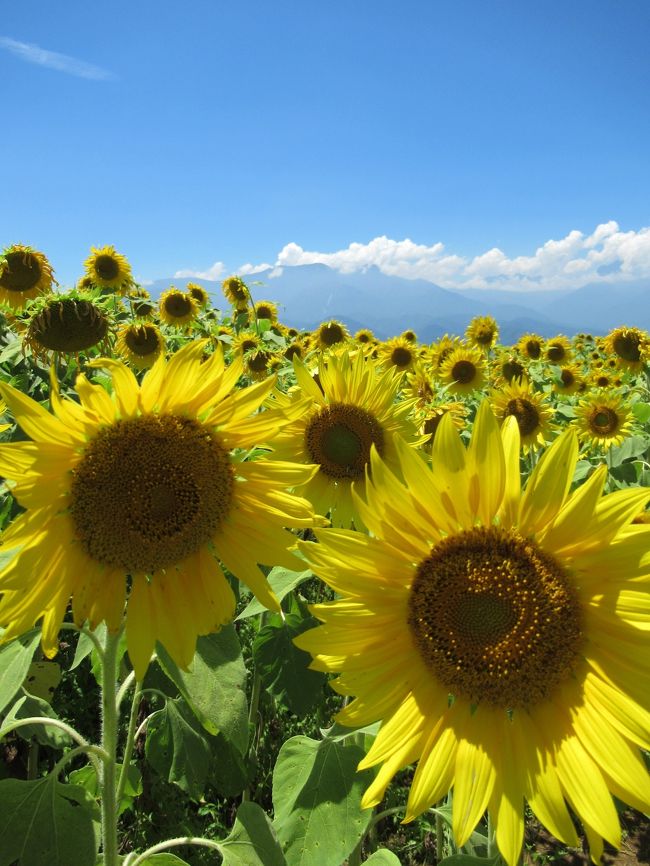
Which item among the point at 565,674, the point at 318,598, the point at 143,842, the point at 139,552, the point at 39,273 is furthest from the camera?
the point at 39,273

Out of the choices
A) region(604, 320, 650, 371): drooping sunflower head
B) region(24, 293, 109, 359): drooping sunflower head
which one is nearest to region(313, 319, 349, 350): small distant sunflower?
region(604, 320, 650, 371): drooping sunflower head

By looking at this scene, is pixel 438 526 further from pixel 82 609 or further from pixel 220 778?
pixel 220 778

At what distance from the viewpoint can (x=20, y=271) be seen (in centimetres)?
500

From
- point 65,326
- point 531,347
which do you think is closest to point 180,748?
point 65,326

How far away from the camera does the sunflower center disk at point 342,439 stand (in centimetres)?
264

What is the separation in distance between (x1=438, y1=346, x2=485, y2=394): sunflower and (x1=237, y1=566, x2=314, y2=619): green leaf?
19.1 ft

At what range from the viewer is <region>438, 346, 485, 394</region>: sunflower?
775 centimetres

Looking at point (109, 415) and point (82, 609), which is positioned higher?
point (109, 415)

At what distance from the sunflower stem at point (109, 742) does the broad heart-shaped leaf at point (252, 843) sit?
328 mm

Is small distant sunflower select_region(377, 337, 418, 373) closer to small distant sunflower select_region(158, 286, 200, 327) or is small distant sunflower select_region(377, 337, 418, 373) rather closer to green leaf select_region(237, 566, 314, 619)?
small distant sunflower select_region(158, 286, 200, 327)

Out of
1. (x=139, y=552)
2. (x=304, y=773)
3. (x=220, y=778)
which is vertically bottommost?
(x=220, y=778)

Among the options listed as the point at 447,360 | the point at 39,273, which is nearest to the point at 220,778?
the point at 39,273

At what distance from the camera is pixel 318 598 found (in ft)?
15.6

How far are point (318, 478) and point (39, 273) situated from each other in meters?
3.63
